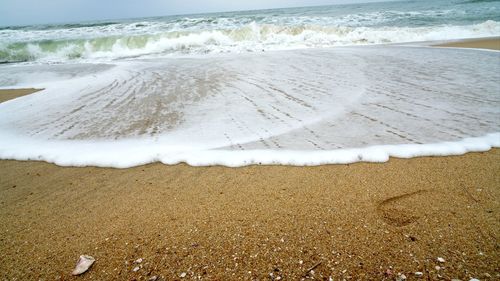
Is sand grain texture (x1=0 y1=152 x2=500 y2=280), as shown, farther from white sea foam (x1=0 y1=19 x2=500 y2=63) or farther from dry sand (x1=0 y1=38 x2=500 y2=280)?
white sea foam (x1=0 y1=19 x2=500 y2=63)

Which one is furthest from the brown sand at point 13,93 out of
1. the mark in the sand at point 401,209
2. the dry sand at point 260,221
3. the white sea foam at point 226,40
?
the white sea foam at point 226,40

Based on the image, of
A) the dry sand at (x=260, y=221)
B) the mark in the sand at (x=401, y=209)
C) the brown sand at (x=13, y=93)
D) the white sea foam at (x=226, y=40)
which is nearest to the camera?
the dry sand at (x=260, y=221)

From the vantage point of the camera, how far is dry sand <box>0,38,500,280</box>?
167cm

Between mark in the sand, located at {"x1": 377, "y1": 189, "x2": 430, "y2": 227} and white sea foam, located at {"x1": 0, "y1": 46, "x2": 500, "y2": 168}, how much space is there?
61 centimetres

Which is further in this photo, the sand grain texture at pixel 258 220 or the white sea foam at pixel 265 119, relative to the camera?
the white sea foam at pixel 265 119

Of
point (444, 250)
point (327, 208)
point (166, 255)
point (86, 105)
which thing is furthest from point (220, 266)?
point (86, 105)

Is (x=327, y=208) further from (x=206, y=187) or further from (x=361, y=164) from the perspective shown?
(x=206, y=187)

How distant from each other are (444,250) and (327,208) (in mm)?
733

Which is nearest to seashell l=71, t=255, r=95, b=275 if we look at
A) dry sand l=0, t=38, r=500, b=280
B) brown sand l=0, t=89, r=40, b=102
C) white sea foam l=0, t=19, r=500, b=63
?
dry sand l=0, t=38, r=500, b=280

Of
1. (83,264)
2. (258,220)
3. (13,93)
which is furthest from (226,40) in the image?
(83,264)

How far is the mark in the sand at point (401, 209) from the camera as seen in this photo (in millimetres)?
1974

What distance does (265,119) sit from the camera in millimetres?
3814

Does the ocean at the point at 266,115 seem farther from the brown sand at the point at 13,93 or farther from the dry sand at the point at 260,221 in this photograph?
the brown sand at the point at 13,93

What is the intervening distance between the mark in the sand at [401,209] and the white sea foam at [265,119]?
61cm
